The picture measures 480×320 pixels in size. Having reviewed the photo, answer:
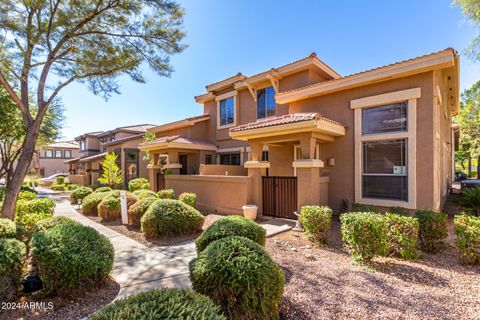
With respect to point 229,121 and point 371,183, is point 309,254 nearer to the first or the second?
point 371,183

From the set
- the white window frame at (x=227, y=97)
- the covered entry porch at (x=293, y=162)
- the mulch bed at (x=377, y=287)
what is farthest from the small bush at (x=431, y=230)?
the white window frame at (x=227, y=97)

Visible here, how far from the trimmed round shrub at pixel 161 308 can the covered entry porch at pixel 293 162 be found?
6.52m

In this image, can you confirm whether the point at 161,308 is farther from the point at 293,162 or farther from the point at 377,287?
the point at 293,162

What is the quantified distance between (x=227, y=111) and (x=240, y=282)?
13611 millimetres

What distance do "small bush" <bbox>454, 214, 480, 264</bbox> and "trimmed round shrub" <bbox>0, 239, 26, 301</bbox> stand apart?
331 inches

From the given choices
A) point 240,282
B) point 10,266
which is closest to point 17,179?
point 10,266

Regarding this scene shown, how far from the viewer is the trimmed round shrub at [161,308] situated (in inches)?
80.7

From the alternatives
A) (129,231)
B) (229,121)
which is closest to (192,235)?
(129,231)

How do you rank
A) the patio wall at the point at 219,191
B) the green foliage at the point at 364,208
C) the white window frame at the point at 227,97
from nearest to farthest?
the green foliage at the point at 364,208, the patio wall at the point at 219,191, the white window frame at the point at 227,97

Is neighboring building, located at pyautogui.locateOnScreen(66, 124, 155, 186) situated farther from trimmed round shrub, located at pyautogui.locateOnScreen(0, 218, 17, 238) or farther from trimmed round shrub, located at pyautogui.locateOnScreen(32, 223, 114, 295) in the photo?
trimmed round shrub, located at pyautogui.locateOnScreen(32, 223, 114, 295)

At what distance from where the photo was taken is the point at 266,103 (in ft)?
44.8

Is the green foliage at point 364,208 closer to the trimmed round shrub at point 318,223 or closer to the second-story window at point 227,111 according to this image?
the trimmed round shrub at point 318,223

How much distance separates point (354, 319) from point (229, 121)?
1331cm

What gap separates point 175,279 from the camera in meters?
4.39
